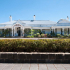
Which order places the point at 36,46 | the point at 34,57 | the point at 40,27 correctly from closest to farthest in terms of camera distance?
the point at 34,57, the point at 36,46, the point at 40,27

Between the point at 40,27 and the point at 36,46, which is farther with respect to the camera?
the point at 40,27

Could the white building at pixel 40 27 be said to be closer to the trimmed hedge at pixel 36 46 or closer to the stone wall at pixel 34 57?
the trimmed hedge at pixel 36 46

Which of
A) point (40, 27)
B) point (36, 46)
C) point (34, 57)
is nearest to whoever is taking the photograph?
point (34, 57)

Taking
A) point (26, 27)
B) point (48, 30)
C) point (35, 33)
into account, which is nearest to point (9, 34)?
point (26, 27)

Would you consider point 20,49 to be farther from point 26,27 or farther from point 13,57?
point 26,27

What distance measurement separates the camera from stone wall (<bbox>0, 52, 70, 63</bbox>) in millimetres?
3709

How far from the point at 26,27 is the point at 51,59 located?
74.8 feet

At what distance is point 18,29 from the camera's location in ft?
86.7

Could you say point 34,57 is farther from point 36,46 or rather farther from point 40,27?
point 40,27

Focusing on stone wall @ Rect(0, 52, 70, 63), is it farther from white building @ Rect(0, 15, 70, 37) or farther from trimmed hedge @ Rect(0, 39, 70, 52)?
white building @ Rect(0, 15, 70, 37)

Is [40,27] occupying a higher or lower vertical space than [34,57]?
higher

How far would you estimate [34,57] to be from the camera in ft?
12.3

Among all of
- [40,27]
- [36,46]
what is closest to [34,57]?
[36,46]

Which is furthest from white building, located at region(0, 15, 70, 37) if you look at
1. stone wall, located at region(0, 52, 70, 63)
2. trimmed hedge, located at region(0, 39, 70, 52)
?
stone wall, located at region(0, 52, 70, 63)
